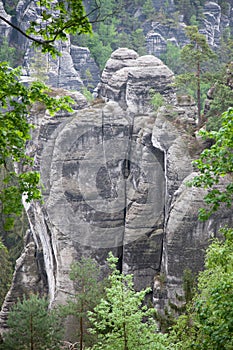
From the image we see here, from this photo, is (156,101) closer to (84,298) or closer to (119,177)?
(119,177)

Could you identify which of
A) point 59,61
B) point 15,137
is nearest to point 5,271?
point 59,61

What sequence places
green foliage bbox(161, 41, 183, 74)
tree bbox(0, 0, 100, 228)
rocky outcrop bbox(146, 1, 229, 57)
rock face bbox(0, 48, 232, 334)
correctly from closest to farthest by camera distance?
tree bbox(0, 0, 100, 228)
rock face bbox(0, 48, 232, 334)
green foliage bbox(161, 41, 183, 74)
rocky outcrop bbox(146, 1, 229, 57)

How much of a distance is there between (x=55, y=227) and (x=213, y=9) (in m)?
36.9

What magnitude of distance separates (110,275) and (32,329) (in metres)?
4.00

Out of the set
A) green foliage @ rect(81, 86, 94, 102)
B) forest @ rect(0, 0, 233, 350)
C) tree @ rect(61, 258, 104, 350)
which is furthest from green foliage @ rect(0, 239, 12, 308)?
green foliage @ rect(81, 86, 94, 102)

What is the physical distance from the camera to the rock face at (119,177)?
19250mm

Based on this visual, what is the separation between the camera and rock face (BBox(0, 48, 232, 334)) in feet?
63.2

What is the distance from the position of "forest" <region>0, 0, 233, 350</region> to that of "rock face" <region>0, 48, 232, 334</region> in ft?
3.27

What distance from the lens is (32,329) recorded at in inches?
547

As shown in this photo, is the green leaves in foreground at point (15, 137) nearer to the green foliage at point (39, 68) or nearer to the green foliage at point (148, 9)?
the green foliage at point (39, 68)

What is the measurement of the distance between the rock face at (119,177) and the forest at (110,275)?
Answer: 995mm

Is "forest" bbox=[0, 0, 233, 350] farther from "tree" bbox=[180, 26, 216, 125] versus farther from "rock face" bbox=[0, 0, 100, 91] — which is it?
"rock face" bbox=[0, 0, 100, 91]

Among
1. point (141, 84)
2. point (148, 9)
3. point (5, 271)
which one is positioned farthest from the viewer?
point (148, 9)

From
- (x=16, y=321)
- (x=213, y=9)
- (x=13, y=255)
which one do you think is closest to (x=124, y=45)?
(x=213, y=9)
